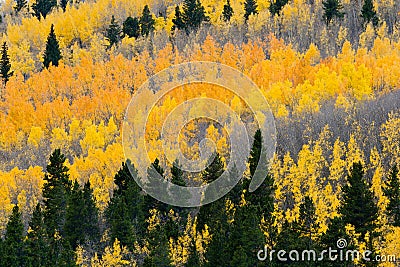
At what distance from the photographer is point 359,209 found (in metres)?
36.0

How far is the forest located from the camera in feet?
122

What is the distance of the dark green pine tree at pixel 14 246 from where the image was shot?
122 ft

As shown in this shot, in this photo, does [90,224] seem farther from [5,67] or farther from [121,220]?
[5,67]

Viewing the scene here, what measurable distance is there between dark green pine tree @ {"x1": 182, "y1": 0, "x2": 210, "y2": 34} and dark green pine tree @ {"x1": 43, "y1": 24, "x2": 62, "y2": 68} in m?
18.7

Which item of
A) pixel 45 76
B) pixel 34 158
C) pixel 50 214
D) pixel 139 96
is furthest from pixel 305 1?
pixel 50 214

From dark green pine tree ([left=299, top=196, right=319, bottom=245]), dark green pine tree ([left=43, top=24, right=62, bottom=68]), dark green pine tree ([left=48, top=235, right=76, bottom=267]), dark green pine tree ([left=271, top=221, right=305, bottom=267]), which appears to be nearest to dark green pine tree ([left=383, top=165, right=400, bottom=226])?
dark green pine tree ([left=299, top=196, right=319, bottom=245])

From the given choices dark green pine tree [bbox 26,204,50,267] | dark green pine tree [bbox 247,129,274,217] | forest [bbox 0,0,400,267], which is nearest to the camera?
forest [bbox 0,0,400,267]

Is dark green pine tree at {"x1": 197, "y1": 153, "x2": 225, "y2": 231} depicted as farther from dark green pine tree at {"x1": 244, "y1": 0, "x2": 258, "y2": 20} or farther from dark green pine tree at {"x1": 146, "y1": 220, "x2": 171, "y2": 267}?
dark green pine tree at {"x1": 244, "y1": 0, "x2": 258, "y2": 20}

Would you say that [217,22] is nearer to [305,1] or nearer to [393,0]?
[305,1]

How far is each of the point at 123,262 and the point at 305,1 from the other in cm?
6237

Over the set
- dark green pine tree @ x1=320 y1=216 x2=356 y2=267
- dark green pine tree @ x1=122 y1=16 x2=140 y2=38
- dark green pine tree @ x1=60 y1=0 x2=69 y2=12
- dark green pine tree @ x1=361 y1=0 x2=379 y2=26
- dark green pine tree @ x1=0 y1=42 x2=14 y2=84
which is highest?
dark green pine tree @ x1=60 y1=0 x2=69 y2=12

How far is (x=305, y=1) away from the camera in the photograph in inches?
3607
